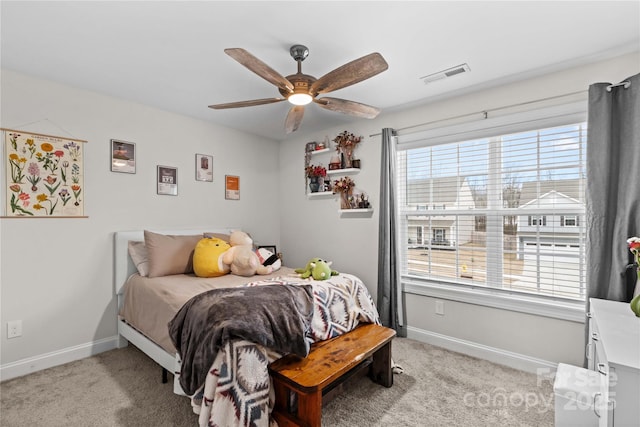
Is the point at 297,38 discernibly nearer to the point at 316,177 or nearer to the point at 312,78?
the point at 312,78

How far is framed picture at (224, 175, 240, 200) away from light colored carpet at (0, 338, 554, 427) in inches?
79.1

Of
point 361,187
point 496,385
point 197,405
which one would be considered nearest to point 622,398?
point 496,385

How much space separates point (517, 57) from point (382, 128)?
138 centimetres

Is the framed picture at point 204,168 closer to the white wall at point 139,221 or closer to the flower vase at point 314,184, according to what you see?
the white wall at point 139,221

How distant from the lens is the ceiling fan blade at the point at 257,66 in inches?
63.3

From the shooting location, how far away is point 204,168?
3645 mm

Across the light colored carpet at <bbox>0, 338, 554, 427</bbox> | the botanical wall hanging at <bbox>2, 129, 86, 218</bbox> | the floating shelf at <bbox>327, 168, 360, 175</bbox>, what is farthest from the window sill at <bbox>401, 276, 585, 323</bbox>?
the botanical wall hanging at <bbox>2, 129, 86, 218</bbox>

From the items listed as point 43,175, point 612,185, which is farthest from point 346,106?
point 43,175

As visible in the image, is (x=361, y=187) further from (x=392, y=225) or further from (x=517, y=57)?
(x=517, y=57)

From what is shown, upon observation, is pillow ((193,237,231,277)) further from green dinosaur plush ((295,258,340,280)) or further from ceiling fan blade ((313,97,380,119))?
ceiling fan blade ((313,97,380,119))

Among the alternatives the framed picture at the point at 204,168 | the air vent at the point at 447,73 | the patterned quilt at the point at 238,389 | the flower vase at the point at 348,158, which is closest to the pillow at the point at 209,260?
the framed picture at the point at 204,168

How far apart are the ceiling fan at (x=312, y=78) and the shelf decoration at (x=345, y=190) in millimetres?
1269

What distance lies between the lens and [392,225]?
3.20 m

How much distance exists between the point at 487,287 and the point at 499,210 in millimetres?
713
